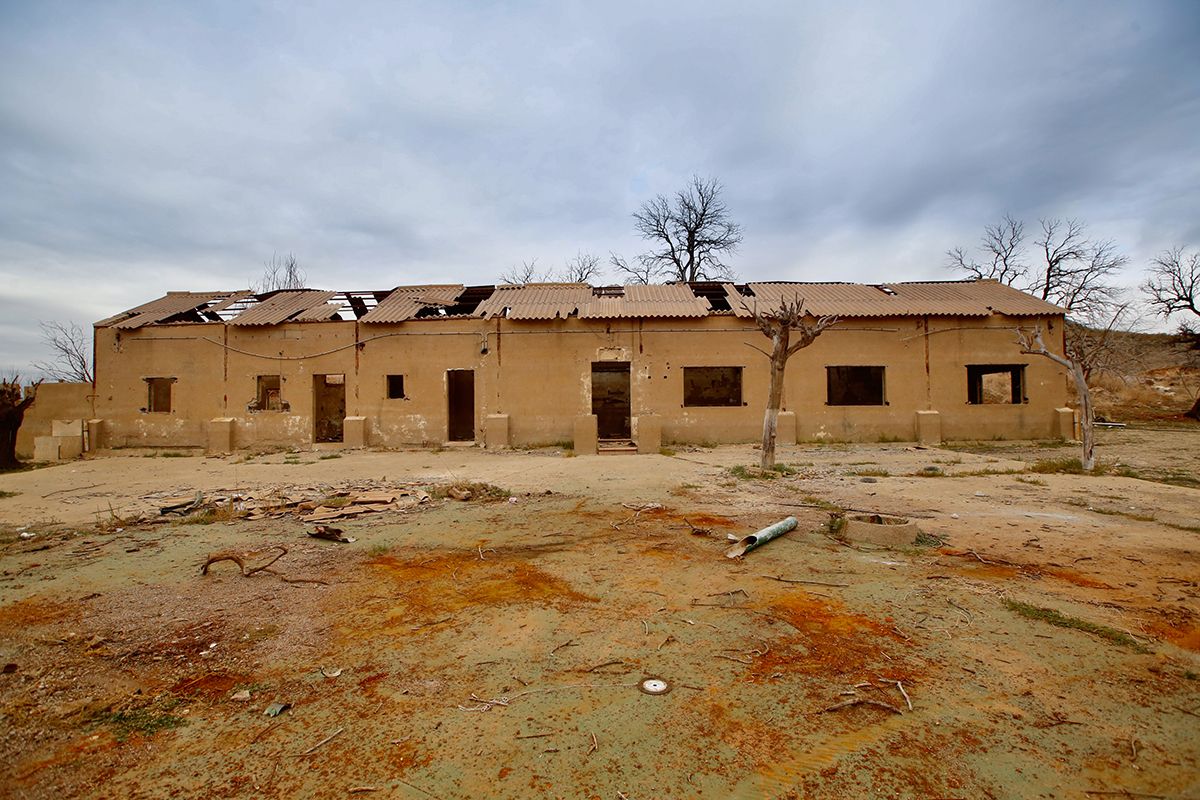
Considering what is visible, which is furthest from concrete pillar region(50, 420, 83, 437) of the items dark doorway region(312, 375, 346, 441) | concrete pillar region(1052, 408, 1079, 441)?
concrete pillar region(1052, 408, 1079, 441)

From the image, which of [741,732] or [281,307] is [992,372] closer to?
[741,732]

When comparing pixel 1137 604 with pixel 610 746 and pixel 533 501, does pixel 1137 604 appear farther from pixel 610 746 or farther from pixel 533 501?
pixel 533 501

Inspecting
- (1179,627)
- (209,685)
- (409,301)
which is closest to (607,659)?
(209,685)

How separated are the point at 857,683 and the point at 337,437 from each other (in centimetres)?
1964

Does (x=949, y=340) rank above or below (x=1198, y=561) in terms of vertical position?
above

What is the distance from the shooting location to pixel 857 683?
2.98 metres

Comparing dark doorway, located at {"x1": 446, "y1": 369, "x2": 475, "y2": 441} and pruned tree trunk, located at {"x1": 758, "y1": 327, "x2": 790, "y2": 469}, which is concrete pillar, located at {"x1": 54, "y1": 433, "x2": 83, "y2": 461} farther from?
pruned tree trunk, located at {"x1": 758, "y1": 327, "x2": 790, "y2": 469}

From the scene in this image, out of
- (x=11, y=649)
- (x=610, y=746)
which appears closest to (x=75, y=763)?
(x=11, y=649)

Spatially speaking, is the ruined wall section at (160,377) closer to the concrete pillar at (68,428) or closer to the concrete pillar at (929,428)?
the concrete pillar at (68,428)

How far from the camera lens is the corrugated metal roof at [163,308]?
1679cm

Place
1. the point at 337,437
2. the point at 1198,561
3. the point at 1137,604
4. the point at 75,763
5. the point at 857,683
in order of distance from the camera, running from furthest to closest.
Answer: the point at 337,437 < the point at 1198,561 < the point at 1137,604 < the point at 857,683 < the point at 75,763

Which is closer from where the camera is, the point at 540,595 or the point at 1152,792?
the point at 1152,792

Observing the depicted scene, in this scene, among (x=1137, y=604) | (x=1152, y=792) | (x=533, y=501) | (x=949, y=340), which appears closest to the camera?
(x=1152, y=792)

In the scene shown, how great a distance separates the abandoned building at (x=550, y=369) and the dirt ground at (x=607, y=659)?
880 cm
